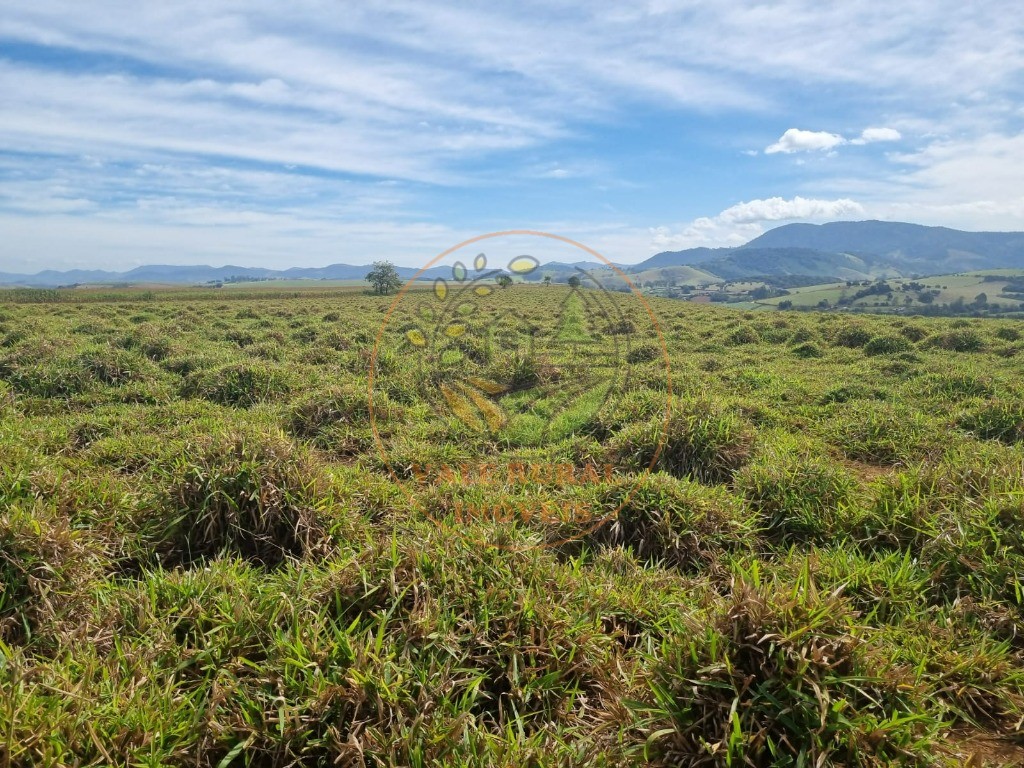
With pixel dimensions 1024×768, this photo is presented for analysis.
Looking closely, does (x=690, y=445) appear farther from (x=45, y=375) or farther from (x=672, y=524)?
(x=45, y=375)

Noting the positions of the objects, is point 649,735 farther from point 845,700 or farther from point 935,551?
point 935,551

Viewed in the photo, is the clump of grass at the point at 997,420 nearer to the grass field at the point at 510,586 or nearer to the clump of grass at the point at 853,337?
the grass field at the point at 510,586

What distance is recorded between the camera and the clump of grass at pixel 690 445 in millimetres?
5977

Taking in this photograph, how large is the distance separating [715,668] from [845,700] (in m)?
0.50

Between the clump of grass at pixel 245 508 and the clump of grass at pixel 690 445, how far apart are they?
3436 millimetres

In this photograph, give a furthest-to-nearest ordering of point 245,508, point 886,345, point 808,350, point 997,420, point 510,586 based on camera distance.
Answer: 1. point 808,350
2. point 886,345
3. point 997,420
4. point 245,508
5. point 510,586

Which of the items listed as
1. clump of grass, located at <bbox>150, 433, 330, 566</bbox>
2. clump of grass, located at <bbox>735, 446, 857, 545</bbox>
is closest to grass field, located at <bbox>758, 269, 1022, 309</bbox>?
clump of grass, located at <bbox>735, 446, 857, 545</bbox>

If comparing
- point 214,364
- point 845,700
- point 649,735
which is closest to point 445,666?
point 649,735

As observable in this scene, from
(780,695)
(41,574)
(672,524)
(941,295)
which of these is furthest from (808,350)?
(941,295)

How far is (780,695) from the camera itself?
2289 millimetres

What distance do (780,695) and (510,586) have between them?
4.85 ft

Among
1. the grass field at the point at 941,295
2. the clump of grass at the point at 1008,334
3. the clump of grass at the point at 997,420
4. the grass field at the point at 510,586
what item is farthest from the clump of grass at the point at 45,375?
the grass field at the point at 941,295

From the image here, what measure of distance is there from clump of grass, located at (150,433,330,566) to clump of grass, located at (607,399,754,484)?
344 cm

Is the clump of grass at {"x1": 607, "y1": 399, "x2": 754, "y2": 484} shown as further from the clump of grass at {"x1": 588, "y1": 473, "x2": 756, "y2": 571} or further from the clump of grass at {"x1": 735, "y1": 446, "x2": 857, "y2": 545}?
the clump of grass at {"x1": 588, "y1": 473, "x2": 756, "y2": 571}
